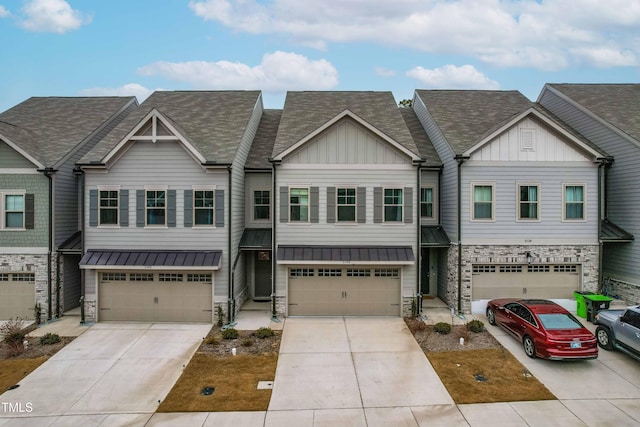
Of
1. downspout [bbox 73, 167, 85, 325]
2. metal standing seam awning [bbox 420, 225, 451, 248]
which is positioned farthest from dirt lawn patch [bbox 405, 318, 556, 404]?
downspout [bbox 73, 167, 85, 325]

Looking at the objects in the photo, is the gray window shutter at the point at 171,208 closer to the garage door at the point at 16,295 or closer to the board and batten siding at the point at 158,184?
the board and batten siding at the point at 158,184

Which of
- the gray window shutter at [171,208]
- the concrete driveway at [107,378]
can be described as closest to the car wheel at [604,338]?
the concrete driveway at [107,378]

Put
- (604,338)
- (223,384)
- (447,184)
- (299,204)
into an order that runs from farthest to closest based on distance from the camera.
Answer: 1. (447,184)
2. (299,204)
3. (604,338)
4. (223,384)

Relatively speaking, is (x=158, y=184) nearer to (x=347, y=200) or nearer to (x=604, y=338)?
(x=347, y=200)

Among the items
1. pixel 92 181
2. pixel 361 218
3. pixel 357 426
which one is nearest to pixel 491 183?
pixel 361 218

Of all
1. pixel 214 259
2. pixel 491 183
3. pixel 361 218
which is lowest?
pixel 214 259

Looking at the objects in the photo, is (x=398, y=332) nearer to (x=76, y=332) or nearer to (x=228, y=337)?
(x=228, y=337)

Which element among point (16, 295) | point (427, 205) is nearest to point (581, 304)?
point (427, 205)
